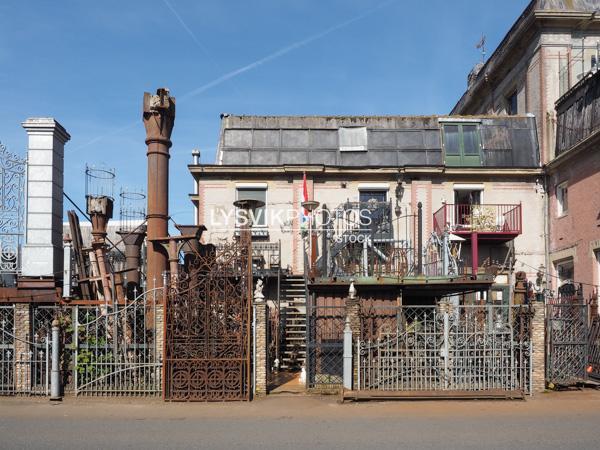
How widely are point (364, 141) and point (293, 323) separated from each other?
30.3 feet

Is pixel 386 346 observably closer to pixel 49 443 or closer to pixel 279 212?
pixel 49 443

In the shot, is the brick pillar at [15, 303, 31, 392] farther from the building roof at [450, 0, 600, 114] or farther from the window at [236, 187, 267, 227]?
the building roof at [450, 0, 600, 114]

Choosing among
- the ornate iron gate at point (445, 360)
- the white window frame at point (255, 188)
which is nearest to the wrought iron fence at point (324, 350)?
the ornate iron gate at point (445, 360)

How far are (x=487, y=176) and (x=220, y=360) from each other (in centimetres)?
1582

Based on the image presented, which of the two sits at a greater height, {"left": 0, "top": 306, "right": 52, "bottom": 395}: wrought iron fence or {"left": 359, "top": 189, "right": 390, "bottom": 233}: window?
{"left": 359, "top": 189, "right": 390, "bottom": 233}: window

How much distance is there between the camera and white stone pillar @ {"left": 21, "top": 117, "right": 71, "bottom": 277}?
49.0 feet

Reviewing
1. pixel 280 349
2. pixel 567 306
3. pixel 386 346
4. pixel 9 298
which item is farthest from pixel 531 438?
pixel 9 298

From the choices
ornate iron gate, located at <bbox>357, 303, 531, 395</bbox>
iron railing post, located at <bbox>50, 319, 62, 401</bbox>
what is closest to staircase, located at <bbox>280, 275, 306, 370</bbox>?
ornate iron gate, located at <bbox>357, 303, 531, 395</bbox>

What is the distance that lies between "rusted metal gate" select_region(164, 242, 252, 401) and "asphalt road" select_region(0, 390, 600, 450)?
0.45m

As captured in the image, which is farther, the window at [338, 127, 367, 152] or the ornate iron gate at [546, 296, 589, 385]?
the window at [338, 127, 367, 152]

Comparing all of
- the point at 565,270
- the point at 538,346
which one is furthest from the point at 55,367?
the point at 565,270

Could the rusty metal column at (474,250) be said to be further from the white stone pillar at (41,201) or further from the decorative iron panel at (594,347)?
the white stone pillar at (41,201)

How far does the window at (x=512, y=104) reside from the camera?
95.0ft

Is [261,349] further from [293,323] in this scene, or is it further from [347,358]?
[293,323]
